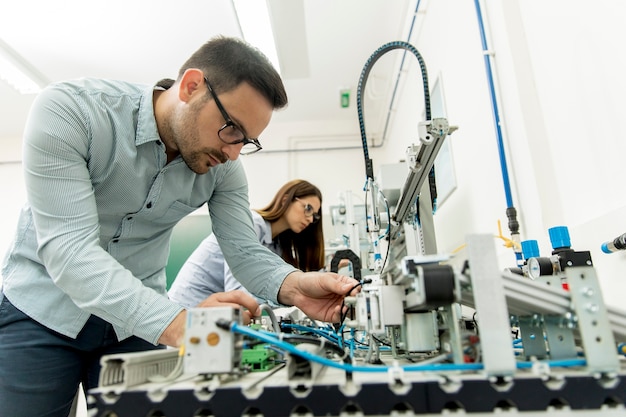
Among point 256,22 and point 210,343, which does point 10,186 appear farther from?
point 210,343

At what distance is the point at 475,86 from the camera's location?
1.49 metres

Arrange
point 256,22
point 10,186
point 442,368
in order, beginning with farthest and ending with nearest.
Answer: point 10,186, point 256,22, point 442,368

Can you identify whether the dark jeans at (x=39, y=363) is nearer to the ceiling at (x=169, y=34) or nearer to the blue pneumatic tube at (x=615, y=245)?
the blue pneumatic tube at (x=615, y=245)

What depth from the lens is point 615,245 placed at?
2.39ft

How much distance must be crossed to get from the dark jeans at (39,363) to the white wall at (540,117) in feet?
4.03

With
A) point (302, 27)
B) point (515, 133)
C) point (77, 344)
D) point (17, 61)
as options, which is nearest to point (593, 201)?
point (515, 133)

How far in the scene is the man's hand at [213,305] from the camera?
624 mm

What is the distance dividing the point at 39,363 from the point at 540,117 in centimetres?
146

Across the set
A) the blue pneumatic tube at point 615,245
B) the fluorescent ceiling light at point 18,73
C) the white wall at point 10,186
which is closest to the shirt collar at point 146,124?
the blue pneumatic tube at point 615,245

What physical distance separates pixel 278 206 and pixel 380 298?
1.36 m

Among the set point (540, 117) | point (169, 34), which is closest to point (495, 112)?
point (540, 117)

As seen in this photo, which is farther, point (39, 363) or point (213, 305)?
point (39, 363)

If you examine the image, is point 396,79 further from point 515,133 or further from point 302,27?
point 515,133

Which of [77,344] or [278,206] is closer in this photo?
[77,344]
